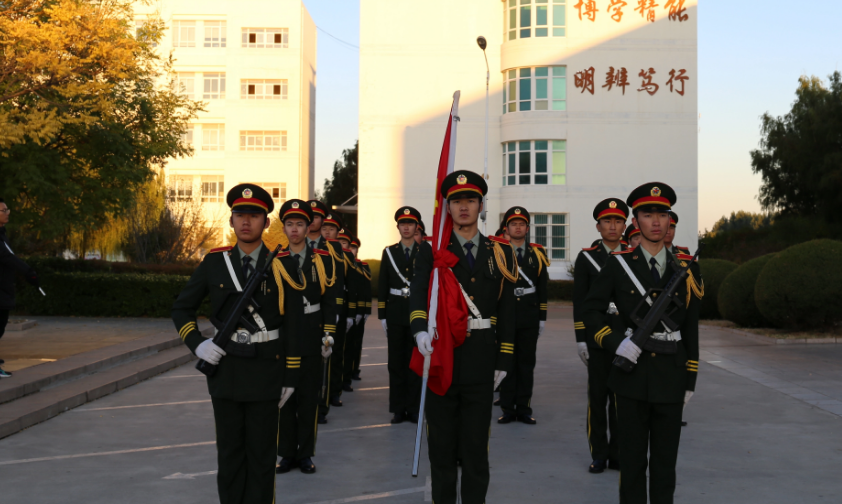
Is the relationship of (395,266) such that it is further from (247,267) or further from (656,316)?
(656,316)

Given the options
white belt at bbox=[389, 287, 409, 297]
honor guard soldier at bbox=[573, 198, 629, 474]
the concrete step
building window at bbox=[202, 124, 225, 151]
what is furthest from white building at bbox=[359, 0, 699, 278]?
honor guard soldier at bbox=[573, 198, 629, 474]

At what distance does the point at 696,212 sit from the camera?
129ft

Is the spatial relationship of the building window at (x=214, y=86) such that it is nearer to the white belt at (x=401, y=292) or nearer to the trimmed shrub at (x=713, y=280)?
the trimmed shrub at (x=713, y=280)

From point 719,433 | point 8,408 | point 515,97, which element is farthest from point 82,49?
point 515,97

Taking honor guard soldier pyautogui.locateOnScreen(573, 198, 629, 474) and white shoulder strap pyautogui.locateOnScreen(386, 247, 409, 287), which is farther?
white shoulder strap pyautogui.locateOnScreen(386, 247, 409, 287)

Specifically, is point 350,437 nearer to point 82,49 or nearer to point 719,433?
point 719,433

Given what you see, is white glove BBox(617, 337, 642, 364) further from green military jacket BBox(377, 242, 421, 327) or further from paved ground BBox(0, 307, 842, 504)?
green military jacket BBox(377, 242, 421, 327)

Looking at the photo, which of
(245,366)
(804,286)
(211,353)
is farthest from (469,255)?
(804,286)

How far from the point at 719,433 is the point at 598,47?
3331 centimetres

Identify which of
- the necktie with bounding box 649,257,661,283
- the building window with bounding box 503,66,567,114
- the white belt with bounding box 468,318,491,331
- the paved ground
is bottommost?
the paved ground

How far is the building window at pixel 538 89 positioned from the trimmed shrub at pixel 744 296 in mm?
21253

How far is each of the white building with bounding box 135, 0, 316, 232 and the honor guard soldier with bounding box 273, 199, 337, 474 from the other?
53637 millimetres

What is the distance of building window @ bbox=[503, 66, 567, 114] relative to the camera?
38.7 m

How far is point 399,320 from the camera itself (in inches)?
356
